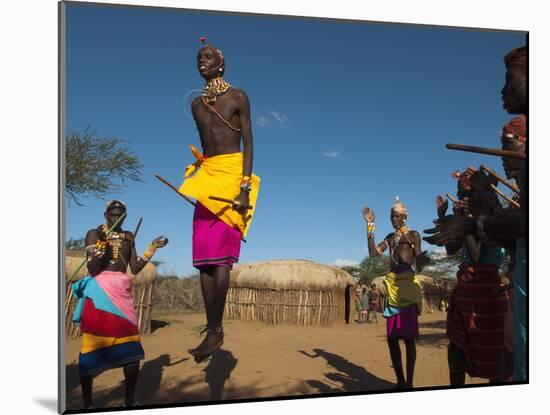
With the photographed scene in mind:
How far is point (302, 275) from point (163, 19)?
6750 mm

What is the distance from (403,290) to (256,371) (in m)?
1.69

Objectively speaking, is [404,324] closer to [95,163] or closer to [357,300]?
[95,163]

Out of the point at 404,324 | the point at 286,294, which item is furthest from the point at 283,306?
the point at 404,324

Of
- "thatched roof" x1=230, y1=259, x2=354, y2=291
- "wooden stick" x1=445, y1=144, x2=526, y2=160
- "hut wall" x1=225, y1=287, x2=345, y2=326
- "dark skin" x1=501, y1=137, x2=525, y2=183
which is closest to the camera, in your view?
"wooden stick" x1=445, y1=144, x2=526, y2=160

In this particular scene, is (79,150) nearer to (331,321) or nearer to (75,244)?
(75,244)

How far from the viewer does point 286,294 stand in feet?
34.2

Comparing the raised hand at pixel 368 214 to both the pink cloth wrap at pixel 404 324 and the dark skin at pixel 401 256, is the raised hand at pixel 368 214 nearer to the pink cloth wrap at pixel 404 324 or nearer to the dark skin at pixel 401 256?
the dark skin at pixel 401 256

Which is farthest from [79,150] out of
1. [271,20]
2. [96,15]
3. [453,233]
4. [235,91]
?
[453,233]

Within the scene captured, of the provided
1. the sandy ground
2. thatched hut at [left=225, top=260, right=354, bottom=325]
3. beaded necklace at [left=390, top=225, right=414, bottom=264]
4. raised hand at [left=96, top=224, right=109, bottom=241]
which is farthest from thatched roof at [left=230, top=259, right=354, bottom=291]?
raised hand at [left=96, top=224, right=109, bottom=241]

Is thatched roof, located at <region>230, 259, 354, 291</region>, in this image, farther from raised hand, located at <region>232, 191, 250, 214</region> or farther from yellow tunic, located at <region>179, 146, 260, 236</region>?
raised hand, located at <region>232, 191, 250, 214</region>

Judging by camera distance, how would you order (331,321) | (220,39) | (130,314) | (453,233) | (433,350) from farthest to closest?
(331,321)
(433,350)
(220,39)
(130,314)
(453,233)

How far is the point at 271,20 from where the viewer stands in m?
4.95

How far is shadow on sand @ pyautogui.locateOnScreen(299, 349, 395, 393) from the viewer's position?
5191 millimetres

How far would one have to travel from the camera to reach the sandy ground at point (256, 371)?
4773mm
